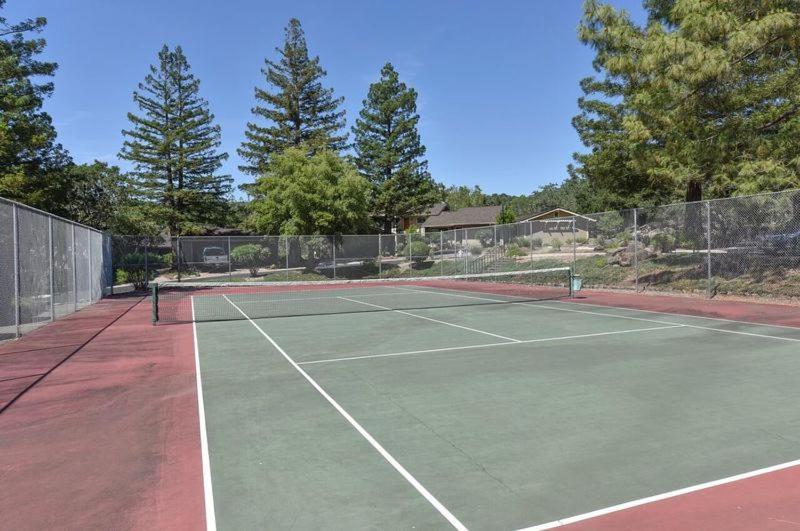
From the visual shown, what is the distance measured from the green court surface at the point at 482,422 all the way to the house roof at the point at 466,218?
65.9m

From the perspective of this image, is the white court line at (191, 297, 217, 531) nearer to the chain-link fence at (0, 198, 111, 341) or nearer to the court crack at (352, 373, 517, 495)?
the court crack at (352, 373, 517, 495)

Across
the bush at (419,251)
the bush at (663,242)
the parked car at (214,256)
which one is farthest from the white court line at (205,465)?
the bush at (419,251)

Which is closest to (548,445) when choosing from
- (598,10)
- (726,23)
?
(726,23)

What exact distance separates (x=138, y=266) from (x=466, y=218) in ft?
185

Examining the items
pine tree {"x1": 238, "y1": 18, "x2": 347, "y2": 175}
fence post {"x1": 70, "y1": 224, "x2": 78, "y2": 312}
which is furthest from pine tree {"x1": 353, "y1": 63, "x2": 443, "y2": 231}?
fence post {"x1": 70, "y1": 224, "x2": 78, "y2": 312}

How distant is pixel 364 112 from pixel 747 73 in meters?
32.8

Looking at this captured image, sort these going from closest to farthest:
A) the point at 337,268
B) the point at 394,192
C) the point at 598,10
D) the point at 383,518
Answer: the point at 383,518, the point at 598,10, the point at 337,268, the point at 394,192

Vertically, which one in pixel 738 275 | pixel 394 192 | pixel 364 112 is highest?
pixel 364 112

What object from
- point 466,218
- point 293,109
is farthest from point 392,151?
point 466,218

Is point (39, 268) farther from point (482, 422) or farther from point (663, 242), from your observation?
point (663, 242)

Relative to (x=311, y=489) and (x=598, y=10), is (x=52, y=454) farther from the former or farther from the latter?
(x=598, y=10)

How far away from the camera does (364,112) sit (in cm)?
4544

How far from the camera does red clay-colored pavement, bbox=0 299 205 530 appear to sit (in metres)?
3.90

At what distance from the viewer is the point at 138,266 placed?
91.9 feet
